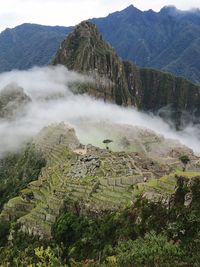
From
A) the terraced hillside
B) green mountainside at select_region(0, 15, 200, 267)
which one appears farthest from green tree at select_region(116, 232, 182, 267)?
the terraced hillside

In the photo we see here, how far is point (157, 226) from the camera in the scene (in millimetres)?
46281

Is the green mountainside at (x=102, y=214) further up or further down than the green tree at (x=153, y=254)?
further down

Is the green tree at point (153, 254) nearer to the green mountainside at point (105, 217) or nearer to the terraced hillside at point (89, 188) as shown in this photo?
the green mountainside at point (105, 217)

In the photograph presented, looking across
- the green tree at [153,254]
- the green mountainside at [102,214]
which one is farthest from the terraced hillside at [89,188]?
the green tree at [153,254]

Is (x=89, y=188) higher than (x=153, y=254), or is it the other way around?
(x=153, y=254)

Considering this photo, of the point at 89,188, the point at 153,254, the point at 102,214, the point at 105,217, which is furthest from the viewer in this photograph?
the point at 89,188

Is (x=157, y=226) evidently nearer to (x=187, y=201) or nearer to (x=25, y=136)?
(x=187, y=201)

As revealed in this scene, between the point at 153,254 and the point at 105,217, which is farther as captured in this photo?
the point at 105,217

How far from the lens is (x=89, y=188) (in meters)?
62.7

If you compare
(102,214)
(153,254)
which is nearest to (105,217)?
(102,214)

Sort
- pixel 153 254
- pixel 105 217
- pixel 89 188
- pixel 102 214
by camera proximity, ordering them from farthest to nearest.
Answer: pixel 89 188
pixel 102 214
pixel 105 217
pixel 153 254

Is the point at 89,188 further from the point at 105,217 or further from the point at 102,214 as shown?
the point at 105,217

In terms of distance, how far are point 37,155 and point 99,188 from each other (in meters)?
54.6

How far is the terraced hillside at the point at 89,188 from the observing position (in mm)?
55719
